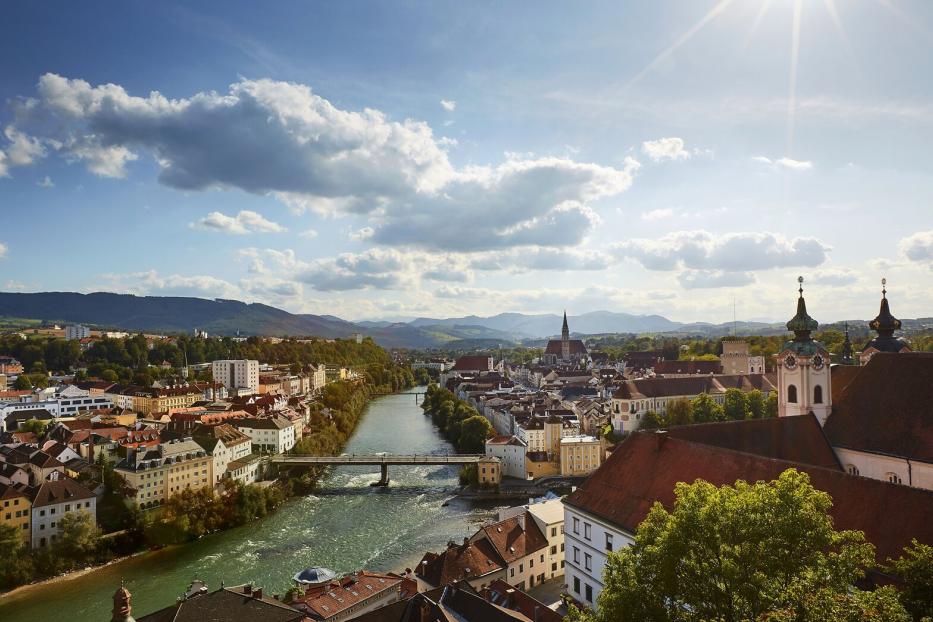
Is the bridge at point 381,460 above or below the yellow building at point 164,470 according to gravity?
below

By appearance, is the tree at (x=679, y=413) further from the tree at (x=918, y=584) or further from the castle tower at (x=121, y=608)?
the tree at (x=918, y=584)

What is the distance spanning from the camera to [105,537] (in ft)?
109

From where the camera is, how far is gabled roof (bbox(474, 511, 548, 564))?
86.7 feet

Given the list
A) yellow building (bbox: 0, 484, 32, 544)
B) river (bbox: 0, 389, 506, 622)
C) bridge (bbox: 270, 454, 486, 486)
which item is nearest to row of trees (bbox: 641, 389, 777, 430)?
bridge (bbox: 270, 454, 486, 486)

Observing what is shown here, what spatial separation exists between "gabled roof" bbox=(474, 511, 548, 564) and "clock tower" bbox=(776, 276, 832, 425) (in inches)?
461

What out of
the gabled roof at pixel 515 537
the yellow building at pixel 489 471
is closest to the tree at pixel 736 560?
the gabled roof at pixel 515 537

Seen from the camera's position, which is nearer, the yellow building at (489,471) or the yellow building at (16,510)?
the yellow building at (16,510)

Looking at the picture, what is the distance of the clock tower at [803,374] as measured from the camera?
25.9m

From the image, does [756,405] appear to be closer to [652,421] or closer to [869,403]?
[652,421]

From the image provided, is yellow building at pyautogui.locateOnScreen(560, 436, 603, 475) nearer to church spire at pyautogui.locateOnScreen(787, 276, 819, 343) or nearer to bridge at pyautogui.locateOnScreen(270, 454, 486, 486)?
bridge at pyautogui.locateOnScreen(270, 454, 486, 486)

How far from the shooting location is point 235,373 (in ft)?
306

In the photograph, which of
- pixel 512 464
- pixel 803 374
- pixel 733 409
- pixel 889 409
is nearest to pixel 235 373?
pixel 512 464

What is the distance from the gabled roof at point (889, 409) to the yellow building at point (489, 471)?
27.2 metres

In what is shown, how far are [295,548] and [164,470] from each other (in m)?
11.3
